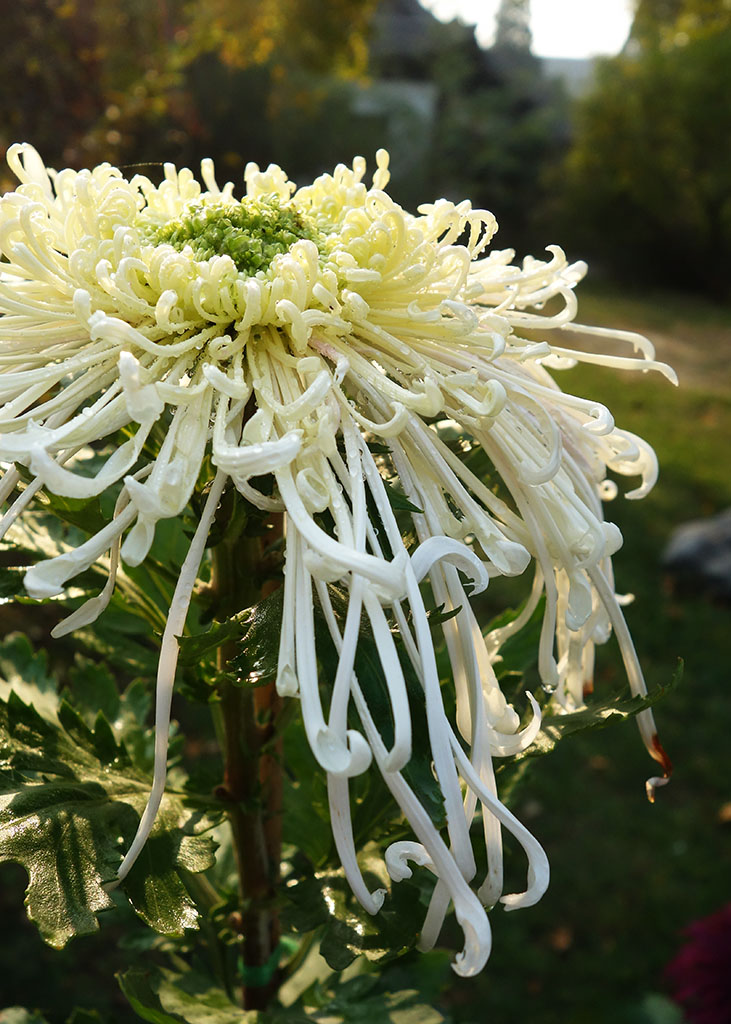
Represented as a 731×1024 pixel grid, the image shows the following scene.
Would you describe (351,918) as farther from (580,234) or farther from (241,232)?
(580,234)

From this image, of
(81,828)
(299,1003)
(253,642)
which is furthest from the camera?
(299,1003)

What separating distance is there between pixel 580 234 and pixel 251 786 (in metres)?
13.8

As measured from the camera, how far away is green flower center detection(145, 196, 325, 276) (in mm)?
828

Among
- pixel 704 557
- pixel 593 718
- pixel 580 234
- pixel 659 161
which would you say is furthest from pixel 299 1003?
pixel 580 234

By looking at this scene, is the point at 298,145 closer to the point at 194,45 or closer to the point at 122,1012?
the point at 194,45

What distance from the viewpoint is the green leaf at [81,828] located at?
2.37 feet

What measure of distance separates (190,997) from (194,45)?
17.5ft

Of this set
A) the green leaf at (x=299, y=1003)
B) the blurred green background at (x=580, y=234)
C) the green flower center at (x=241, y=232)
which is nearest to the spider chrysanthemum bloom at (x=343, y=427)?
the green flower center at (x=241, y=232)

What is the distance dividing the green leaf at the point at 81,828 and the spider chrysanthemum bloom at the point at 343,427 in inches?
1.4

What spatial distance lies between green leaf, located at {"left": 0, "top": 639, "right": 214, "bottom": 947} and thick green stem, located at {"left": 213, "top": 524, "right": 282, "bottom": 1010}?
76 mm

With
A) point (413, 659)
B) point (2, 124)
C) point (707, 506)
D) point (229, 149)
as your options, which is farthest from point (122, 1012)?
point (229, 149)

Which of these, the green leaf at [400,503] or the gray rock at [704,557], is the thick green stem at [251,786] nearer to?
the green leaf at [400,503]

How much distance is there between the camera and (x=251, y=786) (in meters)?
1.00

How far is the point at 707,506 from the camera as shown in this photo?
527cm
